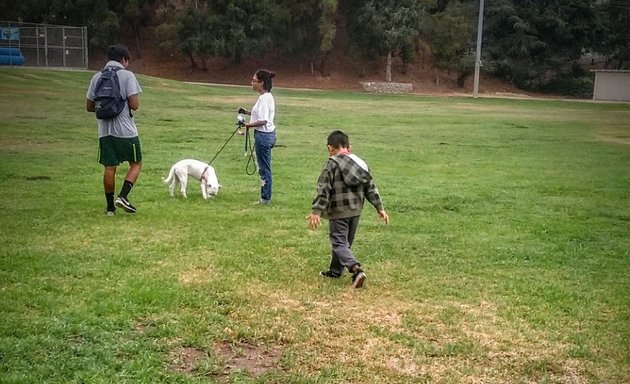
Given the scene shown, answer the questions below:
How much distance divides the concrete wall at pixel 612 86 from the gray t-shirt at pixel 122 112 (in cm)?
4553

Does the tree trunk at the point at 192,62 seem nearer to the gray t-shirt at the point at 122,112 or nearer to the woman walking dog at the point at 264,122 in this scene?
the woman walking dog at the point at 264,122

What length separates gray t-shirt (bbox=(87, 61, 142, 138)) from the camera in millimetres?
8195

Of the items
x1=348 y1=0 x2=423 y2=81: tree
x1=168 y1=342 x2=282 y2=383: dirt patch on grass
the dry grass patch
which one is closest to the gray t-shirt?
the dry grass patch

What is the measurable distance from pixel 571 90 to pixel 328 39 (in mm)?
18347

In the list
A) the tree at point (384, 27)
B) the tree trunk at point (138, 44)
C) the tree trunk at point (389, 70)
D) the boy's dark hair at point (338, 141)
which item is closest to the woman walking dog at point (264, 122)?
the boy's dark hair at point (338, 141)

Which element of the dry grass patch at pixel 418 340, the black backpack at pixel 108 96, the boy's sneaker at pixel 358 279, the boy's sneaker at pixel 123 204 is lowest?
the dry grass patch at pixel 418 340

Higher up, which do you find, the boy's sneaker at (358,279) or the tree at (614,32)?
the tree at (614,32)

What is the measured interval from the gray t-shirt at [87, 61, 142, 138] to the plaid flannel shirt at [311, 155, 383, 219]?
3049 millimetres

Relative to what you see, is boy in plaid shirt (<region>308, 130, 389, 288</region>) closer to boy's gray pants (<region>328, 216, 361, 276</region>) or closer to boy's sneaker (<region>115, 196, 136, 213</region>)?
boy's gray pants (<region>328, 216, 361, 276</region>)

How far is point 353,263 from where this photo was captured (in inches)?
240

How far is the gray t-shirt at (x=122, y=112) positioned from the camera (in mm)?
8195

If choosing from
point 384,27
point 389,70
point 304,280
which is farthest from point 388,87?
point 304,280

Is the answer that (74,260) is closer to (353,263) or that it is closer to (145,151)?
(353,263)

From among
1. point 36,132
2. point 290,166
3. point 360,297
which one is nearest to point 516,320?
point 360,297
